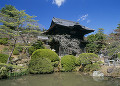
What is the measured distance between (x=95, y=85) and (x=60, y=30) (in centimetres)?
966

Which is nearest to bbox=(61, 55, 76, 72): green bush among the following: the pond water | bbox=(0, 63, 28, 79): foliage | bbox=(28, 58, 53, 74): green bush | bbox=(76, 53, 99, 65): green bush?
bbox=(76, 53, 99, 65): green bush

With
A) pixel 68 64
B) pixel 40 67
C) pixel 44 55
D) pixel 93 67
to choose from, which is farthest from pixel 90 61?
pixel 40 67

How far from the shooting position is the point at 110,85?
513 centimetres

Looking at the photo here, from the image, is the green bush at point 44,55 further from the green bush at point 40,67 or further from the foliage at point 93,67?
the foliage at point 93,67

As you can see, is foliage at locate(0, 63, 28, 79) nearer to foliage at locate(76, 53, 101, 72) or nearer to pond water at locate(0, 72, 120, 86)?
pond water at locate(0, 72, 120, 86)

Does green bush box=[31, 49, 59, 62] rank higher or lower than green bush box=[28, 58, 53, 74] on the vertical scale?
higher

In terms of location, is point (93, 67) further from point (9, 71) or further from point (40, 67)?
point (9, 71)

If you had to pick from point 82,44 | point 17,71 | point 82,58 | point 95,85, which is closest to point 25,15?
point 17,71

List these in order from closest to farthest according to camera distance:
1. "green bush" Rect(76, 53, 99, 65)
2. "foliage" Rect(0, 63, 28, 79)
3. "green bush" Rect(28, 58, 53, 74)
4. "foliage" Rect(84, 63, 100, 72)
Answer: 1. "foliage" Rect(0, 63, 28, 79)
2. "green bush" Rect(28, 58, 53, 74)
3. "foliage" Rect(84, 63, 100, 72)
4. "green bush" Rect(76, 53, 99, 65)

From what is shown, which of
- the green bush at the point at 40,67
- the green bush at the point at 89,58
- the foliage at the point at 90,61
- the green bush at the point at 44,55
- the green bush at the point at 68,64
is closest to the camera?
the green bush at the point at 40,67

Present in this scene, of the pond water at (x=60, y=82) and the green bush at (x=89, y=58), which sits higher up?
the green bush at (x=89, y=58)

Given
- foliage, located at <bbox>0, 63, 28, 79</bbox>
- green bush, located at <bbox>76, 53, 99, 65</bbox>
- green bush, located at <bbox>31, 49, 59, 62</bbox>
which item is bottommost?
foliage, located at <bbox>0, 63, 28, 79</bbox>

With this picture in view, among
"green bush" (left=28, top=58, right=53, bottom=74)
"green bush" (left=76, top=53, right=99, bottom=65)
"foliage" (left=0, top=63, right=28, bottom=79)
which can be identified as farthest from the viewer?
"green bush" (left=76, top=53, right=99, bottom=65)

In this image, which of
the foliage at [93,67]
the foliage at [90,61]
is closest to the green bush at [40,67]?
the foliage at [90,61]
